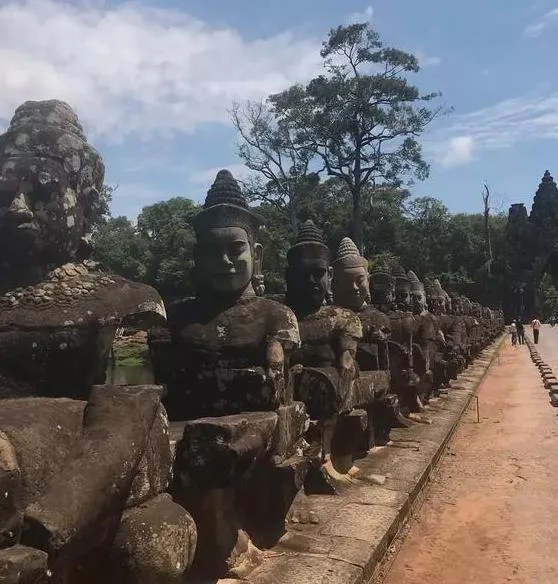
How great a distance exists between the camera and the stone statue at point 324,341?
5695 millimetres

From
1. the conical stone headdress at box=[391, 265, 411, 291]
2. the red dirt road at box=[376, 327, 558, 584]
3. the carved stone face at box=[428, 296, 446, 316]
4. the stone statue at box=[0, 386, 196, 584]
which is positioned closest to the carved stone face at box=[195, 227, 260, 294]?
the stone statue at box=[0, 386, 196, 584]

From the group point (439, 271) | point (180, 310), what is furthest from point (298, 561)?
point (439, 271)

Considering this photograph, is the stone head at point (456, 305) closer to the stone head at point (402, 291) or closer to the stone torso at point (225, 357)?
the stone head at point (402, 291)

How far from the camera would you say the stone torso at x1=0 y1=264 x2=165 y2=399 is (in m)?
3.07

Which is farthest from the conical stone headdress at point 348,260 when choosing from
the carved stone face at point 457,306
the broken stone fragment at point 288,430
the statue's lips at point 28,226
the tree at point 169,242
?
the carved stone face at point 457,306

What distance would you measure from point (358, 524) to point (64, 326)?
2.65 m

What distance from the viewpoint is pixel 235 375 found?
4246 millimetres

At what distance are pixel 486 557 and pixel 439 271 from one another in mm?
49105

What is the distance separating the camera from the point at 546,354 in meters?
27.2

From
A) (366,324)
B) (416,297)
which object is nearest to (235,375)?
(366,324)

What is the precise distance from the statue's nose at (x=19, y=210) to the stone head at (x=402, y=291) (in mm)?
9406

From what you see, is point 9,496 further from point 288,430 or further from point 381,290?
point 381,290

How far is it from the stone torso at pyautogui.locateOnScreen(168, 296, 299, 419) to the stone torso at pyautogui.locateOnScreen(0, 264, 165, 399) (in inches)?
40.2

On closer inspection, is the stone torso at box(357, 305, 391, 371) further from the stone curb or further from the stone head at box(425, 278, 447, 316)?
the stone head at box(425, 278, 447, 316)
